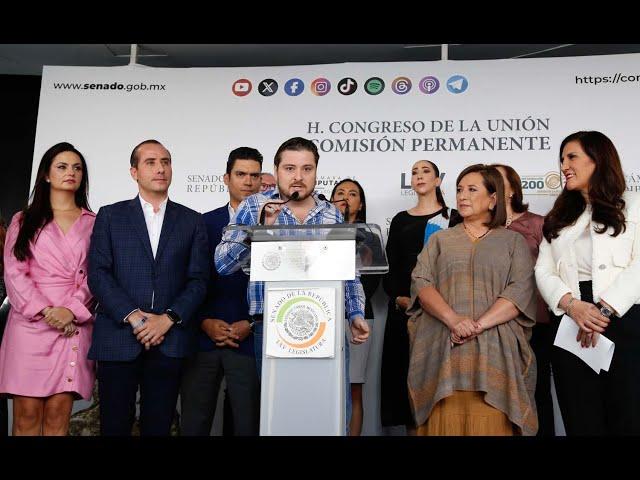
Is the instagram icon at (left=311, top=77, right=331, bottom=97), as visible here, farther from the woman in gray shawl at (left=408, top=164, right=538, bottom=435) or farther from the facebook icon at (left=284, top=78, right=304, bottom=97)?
the woman in gray shawl at (left=408, top=164, right=538, bottom=435)

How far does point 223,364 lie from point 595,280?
1688 millimetres

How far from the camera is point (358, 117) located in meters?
4.97

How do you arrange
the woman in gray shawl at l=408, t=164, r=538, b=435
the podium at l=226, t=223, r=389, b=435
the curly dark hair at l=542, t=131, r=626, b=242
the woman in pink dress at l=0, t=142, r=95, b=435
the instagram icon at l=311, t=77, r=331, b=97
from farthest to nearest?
Result: the instagram icon at l=311, t=77, r=331, b=97 → the woman in pink dress at l=0, t=142, r=95, b=435 → the curly dark hair at l=542, t=131, r=626, b=242 → the woman in gray shawl at l=408, t=164, r=538, b=435 → the podium at l=226, t=223, r=389, b=435

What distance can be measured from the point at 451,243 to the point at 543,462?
3.87 feet

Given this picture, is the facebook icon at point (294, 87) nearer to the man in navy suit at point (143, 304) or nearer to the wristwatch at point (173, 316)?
the man in navy suit at point (143, 304)

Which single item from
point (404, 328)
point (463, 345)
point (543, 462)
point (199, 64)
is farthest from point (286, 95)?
point (543, 462)

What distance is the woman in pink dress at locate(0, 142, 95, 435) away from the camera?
3.42 meters

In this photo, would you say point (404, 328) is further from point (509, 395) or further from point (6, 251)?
point (6, 251)

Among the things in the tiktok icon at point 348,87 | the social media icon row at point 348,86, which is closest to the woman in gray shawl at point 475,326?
the social media icon row at point 348,86

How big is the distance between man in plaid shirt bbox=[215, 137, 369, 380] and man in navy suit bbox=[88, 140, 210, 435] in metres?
0.41

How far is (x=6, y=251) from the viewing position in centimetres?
363

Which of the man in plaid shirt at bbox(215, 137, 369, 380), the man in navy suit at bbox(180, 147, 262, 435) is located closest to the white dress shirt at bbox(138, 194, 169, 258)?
the man in navy suit at bbox(180, 147, 262, 435)

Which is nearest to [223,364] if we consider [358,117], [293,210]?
[293,210]

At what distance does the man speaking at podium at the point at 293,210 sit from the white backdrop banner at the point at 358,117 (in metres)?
1.70
